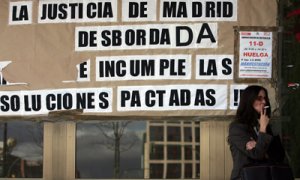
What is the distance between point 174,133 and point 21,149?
200 centimetres

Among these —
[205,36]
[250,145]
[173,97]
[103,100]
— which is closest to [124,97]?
[103,100]

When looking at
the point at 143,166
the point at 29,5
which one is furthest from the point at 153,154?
the point at 29,5

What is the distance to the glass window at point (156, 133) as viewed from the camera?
6809 mm

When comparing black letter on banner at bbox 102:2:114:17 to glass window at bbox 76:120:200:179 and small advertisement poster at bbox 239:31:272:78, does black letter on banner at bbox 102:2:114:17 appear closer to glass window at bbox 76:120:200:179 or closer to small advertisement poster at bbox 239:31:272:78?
glass window at bbox 76:120:200:179

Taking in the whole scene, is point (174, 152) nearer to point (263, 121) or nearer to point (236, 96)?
point (236, 96)

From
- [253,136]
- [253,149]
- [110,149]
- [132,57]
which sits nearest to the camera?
[253,149]

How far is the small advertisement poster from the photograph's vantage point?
646 cm

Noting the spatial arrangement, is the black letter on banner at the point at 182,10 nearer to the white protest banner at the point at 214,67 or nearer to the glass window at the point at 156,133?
the white protest banner at the point at 214,67

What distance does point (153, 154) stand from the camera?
22.5ft

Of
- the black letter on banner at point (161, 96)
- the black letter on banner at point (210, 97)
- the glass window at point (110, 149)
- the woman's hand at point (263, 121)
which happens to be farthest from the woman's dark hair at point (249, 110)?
the glass window at point (110, 149)

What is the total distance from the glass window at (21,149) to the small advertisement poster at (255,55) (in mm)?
2662

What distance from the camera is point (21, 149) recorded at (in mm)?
7117

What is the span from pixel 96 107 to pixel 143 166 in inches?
37.9

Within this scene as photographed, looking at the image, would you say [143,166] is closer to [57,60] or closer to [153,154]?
[153,154]
